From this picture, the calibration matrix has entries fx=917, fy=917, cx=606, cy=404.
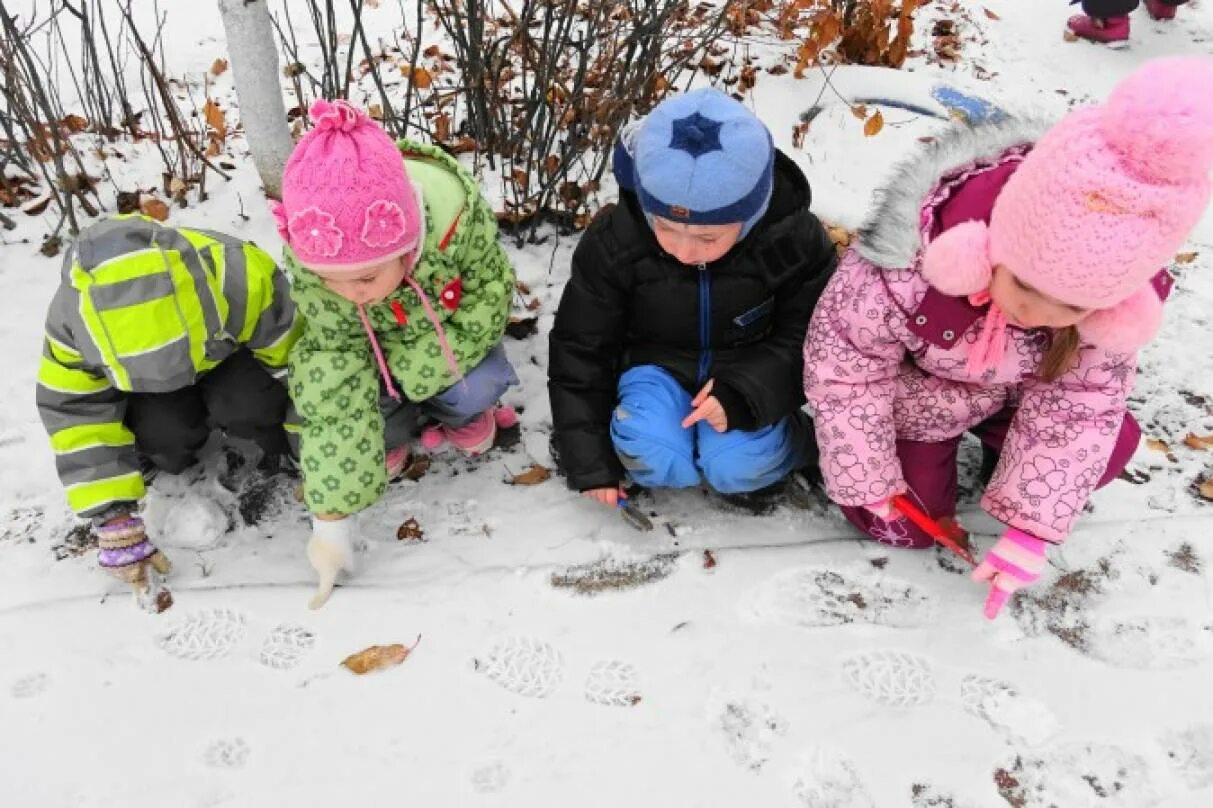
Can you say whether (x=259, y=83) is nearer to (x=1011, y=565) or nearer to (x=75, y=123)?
(x=75, y=123)

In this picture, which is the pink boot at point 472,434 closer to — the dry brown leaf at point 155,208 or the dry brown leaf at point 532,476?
the dry brown leaf at point 532,476

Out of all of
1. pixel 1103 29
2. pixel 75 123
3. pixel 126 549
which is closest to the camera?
pixel 126 549

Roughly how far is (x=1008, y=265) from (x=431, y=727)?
1.30m

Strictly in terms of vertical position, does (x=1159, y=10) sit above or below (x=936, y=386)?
above

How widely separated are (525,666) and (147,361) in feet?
3.05

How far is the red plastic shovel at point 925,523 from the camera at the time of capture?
1918 mm

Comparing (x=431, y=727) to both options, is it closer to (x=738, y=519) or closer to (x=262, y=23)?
(x=738, y=519)

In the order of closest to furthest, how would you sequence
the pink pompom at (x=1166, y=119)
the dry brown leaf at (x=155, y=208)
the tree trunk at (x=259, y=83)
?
1. the pink pompom at (x=1166, y=119)
2. the tree trunk at (x=259, y=83)
3. the dry brown leaf at (x=155, y=208)

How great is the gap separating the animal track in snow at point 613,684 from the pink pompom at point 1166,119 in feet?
4.03

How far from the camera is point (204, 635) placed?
6.22 ft

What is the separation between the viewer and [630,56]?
2.57 m

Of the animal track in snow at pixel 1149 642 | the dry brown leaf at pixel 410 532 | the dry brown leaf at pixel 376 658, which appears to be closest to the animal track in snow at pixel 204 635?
the dry brown leaf at pixel 376 658

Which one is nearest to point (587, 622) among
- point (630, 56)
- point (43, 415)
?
point (43, 415)

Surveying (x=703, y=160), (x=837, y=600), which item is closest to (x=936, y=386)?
(x=837, y=600)
